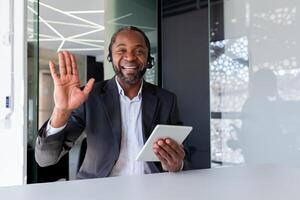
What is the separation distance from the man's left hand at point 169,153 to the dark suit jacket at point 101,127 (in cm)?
26

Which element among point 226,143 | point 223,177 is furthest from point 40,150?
point 226,143

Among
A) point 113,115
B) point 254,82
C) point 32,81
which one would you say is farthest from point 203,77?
point 113,115

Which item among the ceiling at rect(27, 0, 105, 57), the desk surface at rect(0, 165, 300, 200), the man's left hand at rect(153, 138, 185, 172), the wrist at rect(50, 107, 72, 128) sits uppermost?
the ceiling at rect(27, 0, 105, 57)

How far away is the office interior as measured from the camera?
90.1 inches

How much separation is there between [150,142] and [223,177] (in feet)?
0.84

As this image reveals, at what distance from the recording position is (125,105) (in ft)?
5.24

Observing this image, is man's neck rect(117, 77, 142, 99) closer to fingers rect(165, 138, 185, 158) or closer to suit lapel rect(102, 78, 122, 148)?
suit lapel rect(102, 78, 122, 148)

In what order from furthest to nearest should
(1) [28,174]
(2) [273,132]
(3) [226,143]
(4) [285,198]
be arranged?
(1) [28,174], (3) [226,143], (2) [273,132], (4) [285,198]

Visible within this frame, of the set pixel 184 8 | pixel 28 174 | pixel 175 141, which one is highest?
pixel 184 8

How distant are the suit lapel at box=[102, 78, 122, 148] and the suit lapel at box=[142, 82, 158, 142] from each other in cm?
11

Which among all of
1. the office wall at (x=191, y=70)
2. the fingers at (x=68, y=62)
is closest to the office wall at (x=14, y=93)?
the office wall at (x=191, y=70)

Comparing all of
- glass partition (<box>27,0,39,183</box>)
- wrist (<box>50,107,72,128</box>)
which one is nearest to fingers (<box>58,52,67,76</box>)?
wrist (<box>50,107,72,128</box>)

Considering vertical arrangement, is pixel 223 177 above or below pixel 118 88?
below

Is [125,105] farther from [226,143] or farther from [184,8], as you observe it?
[184,8]
